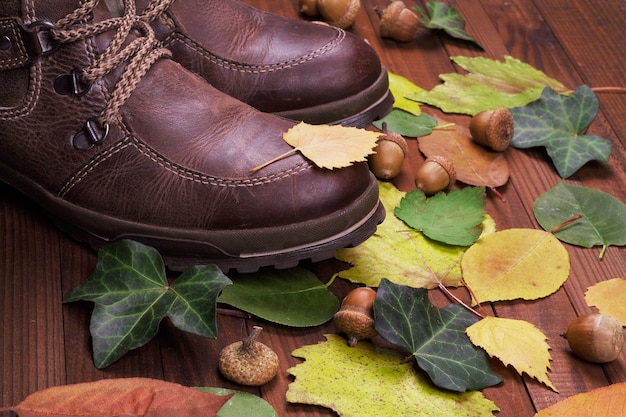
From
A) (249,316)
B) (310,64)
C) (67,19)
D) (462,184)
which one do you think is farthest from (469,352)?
(67,19)

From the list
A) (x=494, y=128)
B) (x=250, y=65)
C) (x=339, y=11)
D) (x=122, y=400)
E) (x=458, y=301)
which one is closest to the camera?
(x=122, y=400)

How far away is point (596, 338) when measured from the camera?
107 centimetres

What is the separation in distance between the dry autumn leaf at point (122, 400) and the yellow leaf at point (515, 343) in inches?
13.2

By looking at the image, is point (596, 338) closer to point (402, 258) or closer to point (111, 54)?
point (402, 258)

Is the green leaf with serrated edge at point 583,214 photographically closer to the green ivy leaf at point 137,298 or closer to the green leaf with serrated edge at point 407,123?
the green leaf with serrated edge at point 407,123

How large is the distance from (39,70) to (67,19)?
0.25ft

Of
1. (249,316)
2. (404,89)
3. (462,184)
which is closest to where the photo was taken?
(249,316)

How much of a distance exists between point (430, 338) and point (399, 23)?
2.69 ft

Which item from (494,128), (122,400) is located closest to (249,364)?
Result: (122,400)

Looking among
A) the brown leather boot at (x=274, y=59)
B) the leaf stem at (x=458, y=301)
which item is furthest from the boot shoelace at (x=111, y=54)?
the leaf stem at (x=458, y=301)

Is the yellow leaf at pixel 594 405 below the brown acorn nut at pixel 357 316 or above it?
below

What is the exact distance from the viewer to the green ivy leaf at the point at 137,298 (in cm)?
98

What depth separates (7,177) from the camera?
116 cm

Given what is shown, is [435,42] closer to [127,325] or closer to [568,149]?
[568,149]
